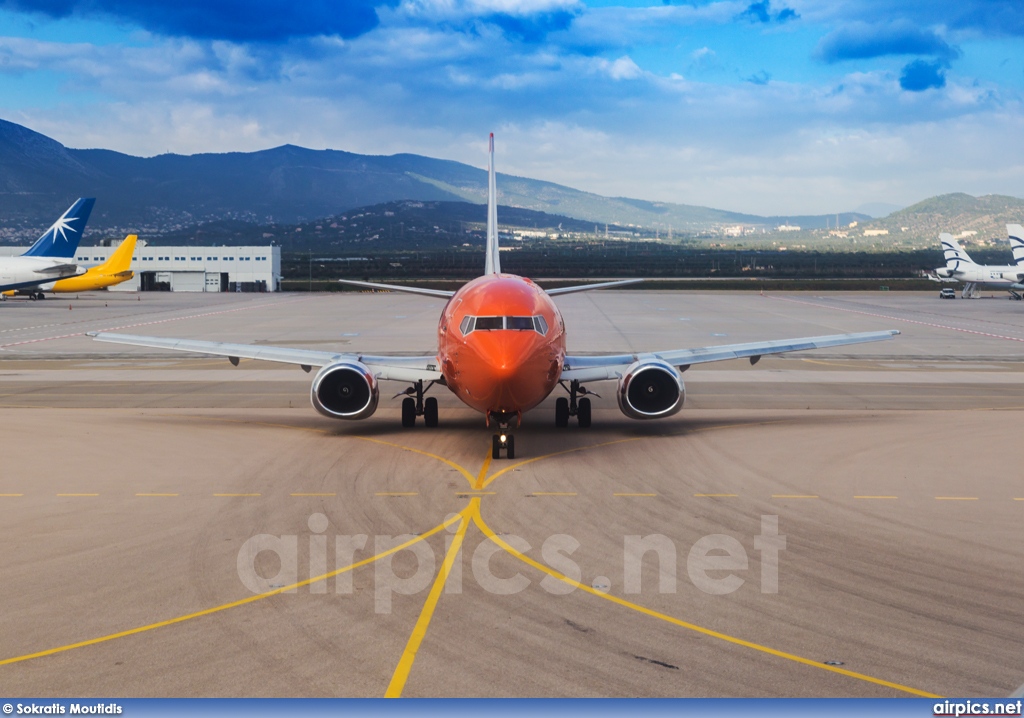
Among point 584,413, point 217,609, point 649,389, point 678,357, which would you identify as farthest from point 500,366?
point 217,609

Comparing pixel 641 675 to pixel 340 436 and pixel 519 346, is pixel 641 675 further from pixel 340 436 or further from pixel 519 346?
pixel 340 436

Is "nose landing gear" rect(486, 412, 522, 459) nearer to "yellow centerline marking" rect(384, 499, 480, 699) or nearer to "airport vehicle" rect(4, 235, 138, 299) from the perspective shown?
"yellow centerline marking" rect(384, 499, 480, 699)

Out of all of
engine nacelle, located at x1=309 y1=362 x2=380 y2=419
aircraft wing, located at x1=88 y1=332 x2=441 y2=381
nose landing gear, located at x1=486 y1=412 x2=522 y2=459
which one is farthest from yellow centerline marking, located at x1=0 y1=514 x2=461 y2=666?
aircraft wing, located at x1=88 y1=332 x2=441 y2=381

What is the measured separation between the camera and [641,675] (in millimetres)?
9836

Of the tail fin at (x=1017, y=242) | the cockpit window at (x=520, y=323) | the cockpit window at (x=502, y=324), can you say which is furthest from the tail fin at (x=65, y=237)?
the tail fin at (x=1017, y=242)

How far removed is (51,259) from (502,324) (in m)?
79.9

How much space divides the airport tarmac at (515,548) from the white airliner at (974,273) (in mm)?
77699

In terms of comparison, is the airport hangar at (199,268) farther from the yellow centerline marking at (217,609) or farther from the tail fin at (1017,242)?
the yellow centerline marking at (217,609)

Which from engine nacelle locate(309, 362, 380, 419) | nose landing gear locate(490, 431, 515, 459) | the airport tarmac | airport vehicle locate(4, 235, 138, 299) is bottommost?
the airport tarmac

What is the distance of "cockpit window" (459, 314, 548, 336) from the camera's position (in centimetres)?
2106

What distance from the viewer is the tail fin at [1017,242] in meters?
102

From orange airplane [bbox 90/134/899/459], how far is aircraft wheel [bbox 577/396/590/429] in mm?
28

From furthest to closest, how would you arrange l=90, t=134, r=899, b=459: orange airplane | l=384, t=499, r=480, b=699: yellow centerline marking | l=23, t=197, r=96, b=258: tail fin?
l=23, t=197, r=96, b=258: tail fin
l=90, t=134, r=899, b=459: orange airplane
l=384, t=499, r=480, b=699: yellow centerline marking

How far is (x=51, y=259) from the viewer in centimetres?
8781
